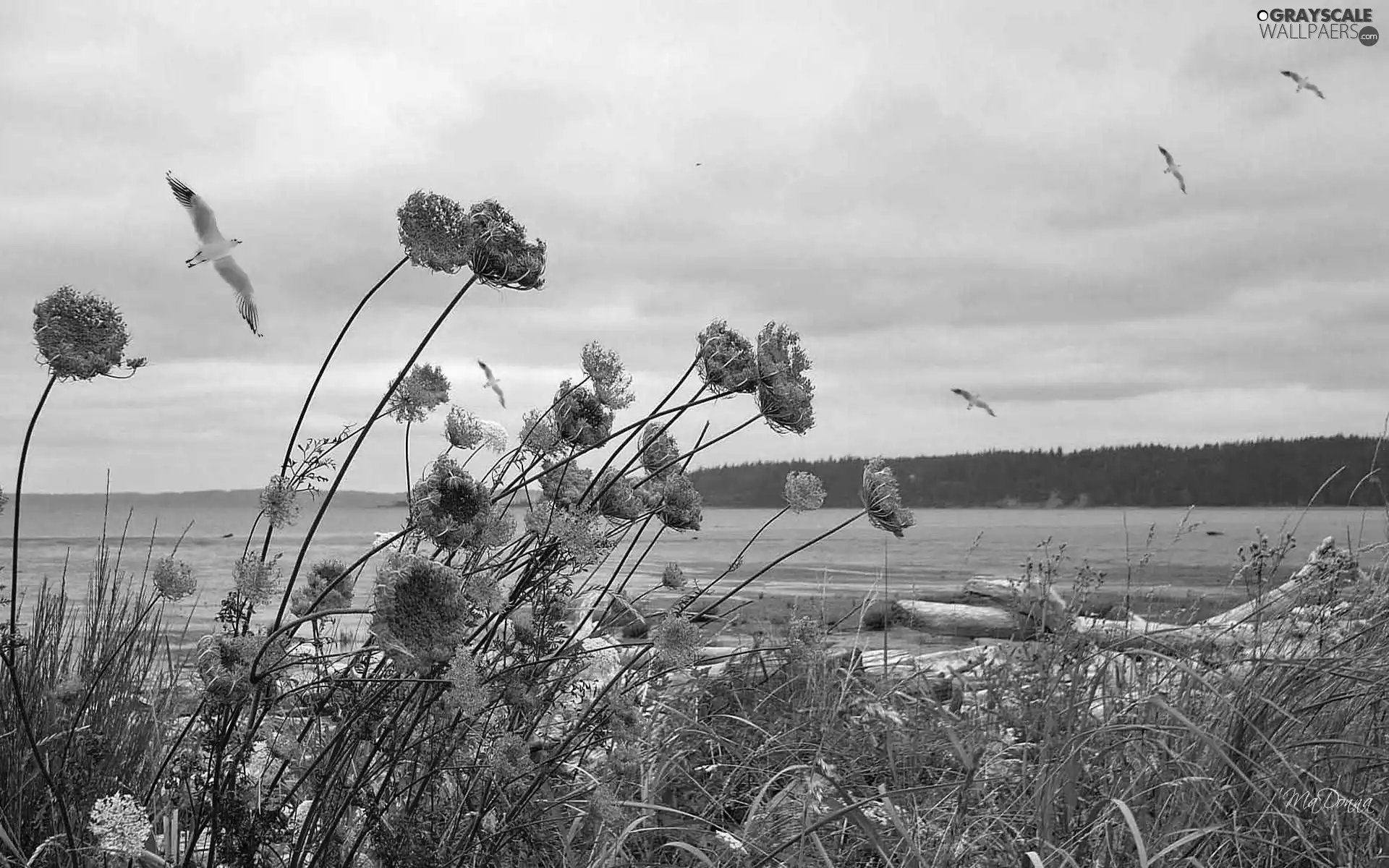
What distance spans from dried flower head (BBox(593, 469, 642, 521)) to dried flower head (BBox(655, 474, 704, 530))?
4.1 inches

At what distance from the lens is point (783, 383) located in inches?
75.4

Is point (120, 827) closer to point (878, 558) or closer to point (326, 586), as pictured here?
point (326, 586)

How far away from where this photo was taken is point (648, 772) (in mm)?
3293

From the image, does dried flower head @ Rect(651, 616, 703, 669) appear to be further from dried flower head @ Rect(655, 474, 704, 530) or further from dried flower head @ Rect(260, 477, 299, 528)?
dried flower head @ Rect(260, 477, 299, 528)

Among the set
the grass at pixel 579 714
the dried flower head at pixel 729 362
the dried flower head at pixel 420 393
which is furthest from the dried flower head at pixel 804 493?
the dried flower head at pixel 420 393

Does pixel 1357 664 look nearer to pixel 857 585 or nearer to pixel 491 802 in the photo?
pixel 491 802

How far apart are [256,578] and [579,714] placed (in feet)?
3.09

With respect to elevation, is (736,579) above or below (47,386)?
below

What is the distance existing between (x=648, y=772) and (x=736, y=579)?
413 inches

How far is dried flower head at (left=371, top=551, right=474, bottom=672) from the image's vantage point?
1.28 meters

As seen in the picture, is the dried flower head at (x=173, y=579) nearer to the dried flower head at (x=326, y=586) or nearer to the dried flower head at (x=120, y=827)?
the dried flower head at (x=326, y=586)

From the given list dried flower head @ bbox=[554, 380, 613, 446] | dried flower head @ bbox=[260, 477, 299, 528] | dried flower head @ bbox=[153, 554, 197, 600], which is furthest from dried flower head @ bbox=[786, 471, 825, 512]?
dried flower head @ bbox=[153, 554, 197, 600]

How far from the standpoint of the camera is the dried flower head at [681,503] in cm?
202

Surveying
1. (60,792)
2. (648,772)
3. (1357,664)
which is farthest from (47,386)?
(1357,664)
